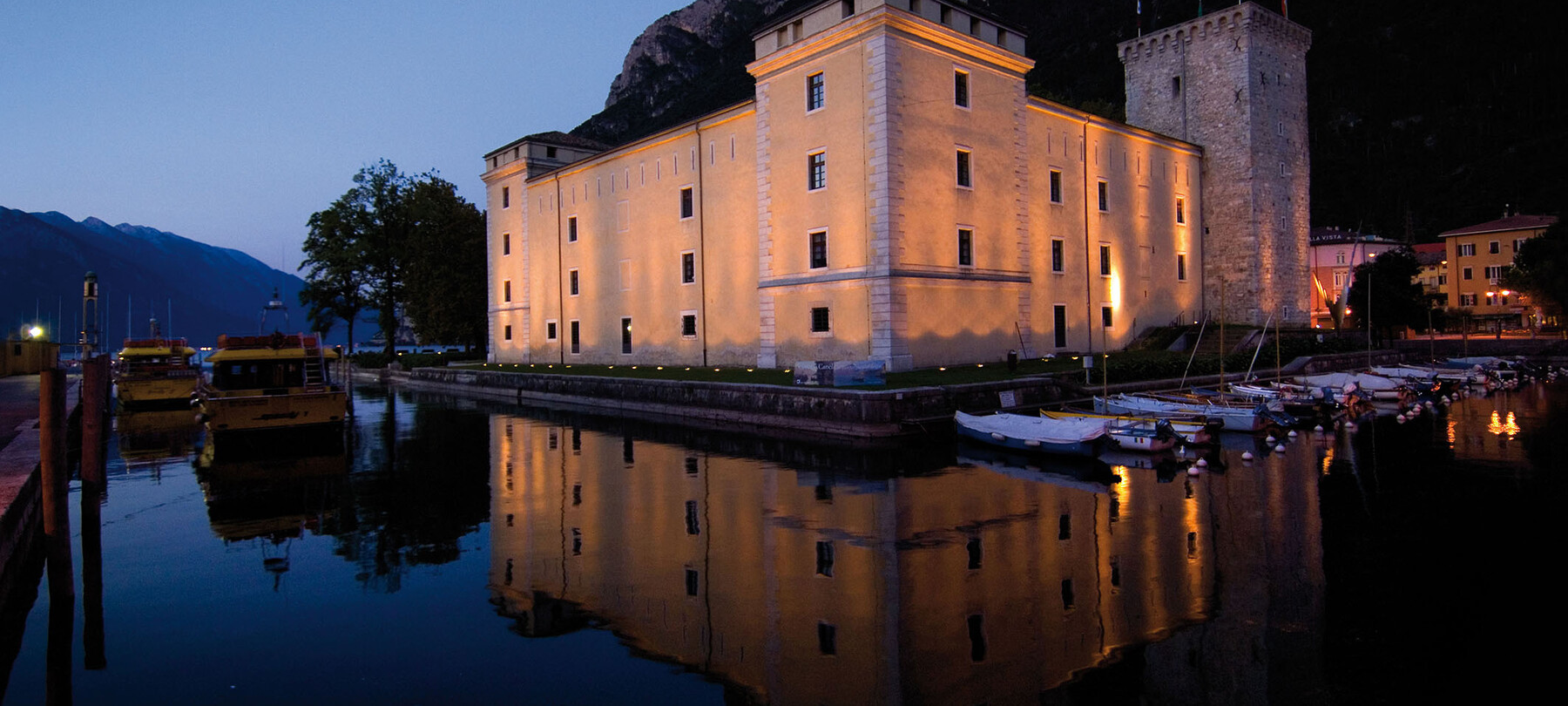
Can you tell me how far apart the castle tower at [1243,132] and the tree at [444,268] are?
1660 inches

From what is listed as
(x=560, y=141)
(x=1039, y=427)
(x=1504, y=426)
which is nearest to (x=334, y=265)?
(x=560, y=141)

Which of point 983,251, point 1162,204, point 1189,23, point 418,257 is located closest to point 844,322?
point 983,251

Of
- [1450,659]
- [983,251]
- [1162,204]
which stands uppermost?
A: [1162,204]

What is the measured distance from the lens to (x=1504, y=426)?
22578 mm

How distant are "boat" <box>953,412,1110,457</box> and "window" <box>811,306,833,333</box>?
10.1 m

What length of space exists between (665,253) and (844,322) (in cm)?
1298

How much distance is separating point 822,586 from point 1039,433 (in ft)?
35.6

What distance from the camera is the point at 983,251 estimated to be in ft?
104

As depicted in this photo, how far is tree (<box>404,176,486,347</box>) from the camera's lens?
180 feet

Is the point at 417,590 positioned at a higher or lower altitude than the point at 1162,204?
lower

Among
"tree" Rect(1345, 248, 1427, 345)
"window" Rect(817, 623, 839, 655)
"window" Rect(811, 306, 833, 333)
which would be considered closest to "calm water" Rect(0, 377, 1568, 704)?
"window" Rect(817, 623, 839, 655)

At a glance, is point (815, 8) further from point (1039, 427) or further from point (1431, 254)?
point (1431, 254)

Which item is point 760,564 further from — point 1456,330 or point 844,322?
point 1456,330

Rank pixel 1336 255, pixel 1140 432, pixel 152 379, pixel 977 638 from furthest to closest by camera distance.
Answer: pixel 1336 255 < pixel 152 379 < pixel 1140 432 < pixel 977 638
